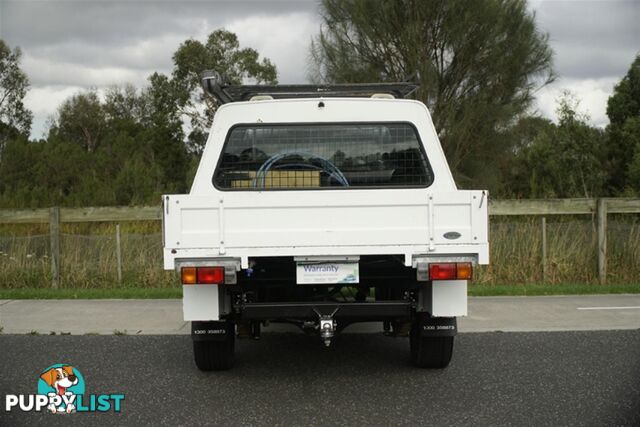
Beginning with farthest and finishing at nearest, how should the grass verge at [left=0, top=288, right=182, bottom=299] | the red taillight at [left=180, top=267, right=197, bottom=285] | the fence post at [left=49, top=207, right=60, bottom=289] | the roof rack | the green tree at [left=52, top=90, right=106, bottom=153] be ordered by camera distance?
the green tree at [left=52, top=90, right=106, bottom=153] < the fence post at [left=49, top=207, right=60, bottom=289] < the grass verge at [left=0, top=288, right=182, bottom=299] < the roof rack < the red taillight at [left=180, top=267, right=197, bottom=285]

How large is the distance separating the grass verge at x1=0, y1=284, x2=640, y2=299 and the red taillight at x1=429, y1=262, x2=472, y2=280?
4.78 meters

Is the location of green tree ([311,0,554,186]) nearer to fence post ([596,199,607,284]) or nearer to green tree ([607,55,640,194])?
green tree ([607,55,640,194])

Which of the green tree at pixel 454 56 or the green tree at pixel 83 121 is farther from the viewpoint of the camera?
the green tree at pixel 83 121

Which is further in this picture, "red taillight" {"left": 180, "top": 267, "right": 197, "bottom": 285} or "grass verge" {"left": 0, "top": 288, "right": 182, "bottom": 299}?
"grass verge" {"left": 0, "top": 288, "right": 182, "bottom": 299}

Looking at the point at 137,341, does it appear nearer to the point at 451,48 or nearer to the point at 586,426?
the point at 586,426

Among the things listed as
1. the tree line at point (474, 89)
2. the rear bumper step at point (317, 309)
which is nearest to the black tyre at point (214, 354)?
the rear bumper step at point (317, 309)

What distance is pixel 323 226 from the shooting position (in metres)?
4.99

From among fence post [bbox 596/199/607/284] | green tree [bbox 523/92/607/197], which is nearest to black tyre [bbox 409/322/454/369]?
fence post [bbox 596/199/607/284]

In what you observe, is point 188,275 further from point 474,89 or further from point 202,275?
point 474,89

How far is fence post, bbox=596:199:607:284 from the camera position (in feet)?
34.1

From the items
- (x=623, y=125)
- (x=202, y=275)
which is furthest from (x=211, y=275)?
(x=623, y=125)

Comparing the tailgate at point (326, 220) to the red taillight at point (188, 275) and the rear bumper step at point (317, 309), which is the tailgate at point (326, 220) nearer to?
the red taillight at point (188, 275)

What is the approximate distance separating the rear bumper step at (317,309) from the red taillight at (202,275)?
13.8 inches

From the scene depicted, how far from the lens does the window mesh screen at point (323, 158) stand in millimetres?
5547
